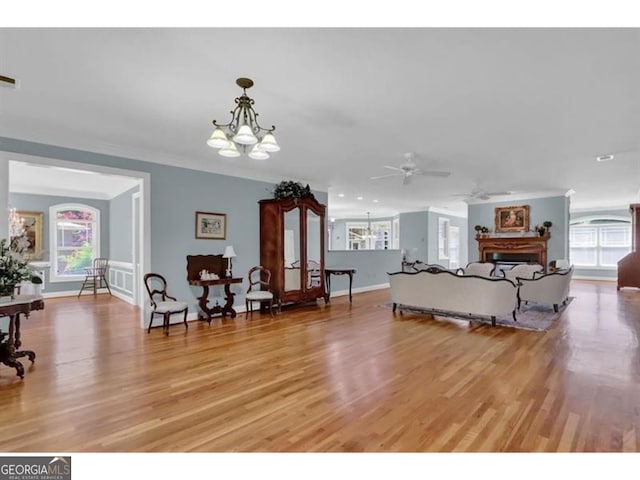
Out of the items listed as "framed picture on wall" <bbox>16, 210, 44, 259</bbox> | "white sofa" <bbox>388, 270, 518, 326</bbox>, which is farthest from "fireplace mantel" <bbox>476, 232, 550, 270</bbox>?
"framed picture on wall" <bbox>16, 210, 44, 259</bbox>

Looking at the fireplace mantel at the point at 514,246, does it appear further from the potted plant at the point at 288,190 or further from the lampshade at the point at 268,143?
the lampshade at the point at 268,143

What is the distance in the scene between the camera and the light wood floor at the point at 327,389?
Result: 6.61 feet

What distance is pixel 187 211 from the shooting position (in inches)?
208

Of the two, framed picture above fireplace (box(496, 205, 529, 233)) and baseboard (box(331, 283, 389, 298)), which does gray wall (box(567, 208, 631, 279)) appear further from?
baseboard (box(331, 283, 389, 298))

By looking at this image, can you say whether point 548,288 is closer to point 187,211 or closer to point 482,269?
point 482,269

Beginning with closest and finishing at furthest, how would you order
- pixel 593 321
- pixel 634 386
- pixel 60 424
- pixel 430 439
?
pixel 430 439
pixel 60 424
pixel 634 386
pixel 593 321

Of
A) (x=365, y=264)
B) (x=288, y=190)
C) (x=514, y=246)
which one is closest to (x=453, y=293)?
(x=288, y=190)

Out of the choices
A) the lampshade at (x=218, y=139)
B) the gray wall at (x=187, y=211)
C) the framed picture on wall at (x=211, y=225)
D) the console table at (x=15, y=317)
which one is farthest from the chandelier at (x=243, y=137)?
the framed picture on wall at (x=211, y=225)

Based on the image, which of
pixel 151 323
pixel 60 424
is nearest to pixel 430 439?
pixel 60 424

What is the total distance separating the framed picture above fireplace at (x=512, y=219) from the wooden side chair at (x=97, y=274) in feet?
35.0
